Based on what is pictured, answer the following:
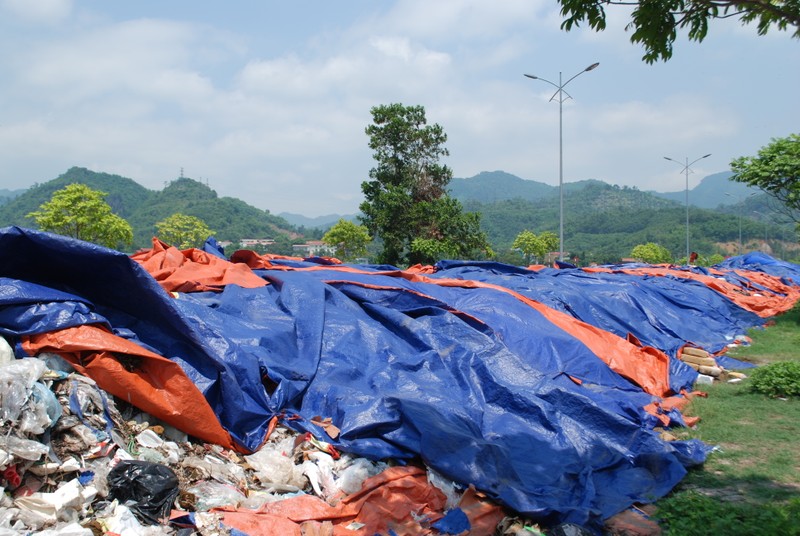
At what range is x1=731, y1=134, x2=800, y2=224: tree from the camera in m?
12.1

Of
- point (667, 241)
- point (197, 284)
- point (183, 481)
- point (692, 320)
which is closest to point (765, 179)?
point (692, 320)

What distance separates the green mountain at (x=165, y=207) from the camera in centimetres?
8800

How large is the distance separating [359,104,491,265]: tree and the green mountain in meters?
53.8

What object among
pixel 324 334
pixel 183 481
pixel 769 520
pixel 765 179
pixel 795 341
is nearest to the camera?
pixel 769 520

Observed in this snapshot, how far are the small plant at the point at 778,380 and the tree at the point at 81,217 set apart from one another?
19514 mm

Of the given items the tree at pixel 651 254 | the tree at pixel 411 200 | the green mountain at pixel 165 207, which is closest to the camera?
the tree at pixel 411 200

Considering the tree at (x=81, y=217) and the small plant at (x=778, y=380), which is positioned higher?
the tree at (x=81, y=217)

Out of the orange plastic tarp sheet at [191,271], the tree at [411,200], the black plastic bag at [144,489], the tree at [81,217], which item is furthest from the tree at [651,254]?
the black plastic bag at [144,489]

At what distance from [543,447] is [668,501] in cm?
91

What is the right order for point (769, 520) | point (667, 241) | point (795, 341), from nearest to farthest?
point (769, 520) < point (795, 341) < point (667, 241)

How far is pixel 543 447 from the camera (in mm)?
4391

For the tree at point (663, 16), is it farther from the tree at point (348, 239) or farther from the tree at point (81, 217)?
the tree at point (348, 239)

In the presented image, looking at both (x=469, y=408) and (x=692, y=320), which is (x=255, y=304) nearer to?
(x=469, y=408)

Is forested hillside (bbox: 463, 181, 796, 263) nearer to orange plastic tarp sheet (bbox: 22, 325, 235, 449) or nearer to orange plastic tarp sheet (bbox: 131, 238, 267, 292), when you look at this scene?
orange plastic tarp sheet (bbox: 131, 238, 267, 292)
